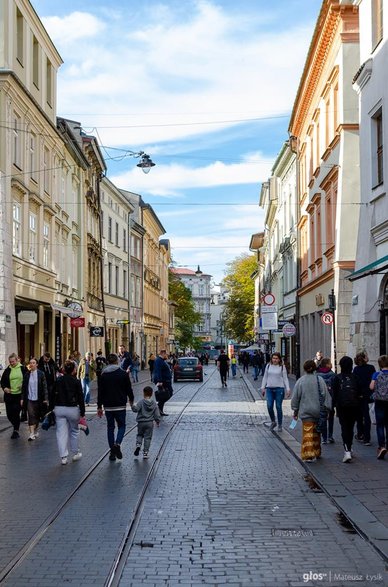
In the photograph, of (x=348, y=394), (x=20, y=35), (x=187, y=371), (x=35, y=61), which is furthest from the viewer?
(x=187, y=371)

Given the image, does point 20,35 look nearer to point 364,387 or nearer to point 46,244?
point 46,244

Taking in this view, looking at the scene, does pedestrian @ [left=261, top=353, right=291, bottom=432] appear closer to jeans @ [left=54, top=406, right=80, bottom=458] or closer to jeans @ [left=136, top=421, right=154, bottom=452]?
jeans @ [left=136, top=421, right=154, bottom=452]

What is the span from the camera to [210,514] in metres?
8.84

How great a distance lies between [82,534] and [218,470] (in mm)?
4423

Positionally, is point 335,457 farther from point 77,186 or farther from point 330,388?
point 77,186

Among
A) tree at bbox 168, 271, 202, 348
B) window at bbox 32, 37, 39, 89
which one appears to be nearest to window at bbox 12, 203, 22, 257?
window at bbox 32, 37, 39, 89

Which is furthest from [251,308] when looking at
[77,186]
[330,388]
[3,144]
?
[330,388]

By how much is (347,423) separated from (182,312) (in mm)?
104607

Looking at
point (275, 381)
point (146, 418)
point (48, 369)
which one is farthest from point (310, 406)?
point (48, 369)

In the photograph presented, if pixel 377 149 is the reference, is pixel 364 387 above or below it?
below

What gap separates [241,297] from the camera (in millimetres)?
100812

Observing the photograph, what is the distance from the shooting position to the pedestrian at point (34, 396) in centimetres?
1605

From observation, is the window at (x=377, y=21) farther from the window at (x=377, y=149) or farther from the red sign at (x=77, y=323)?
the red sign at (x=77, y=323)

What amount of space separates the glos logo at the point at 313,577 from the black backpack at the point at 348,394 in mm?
6713
